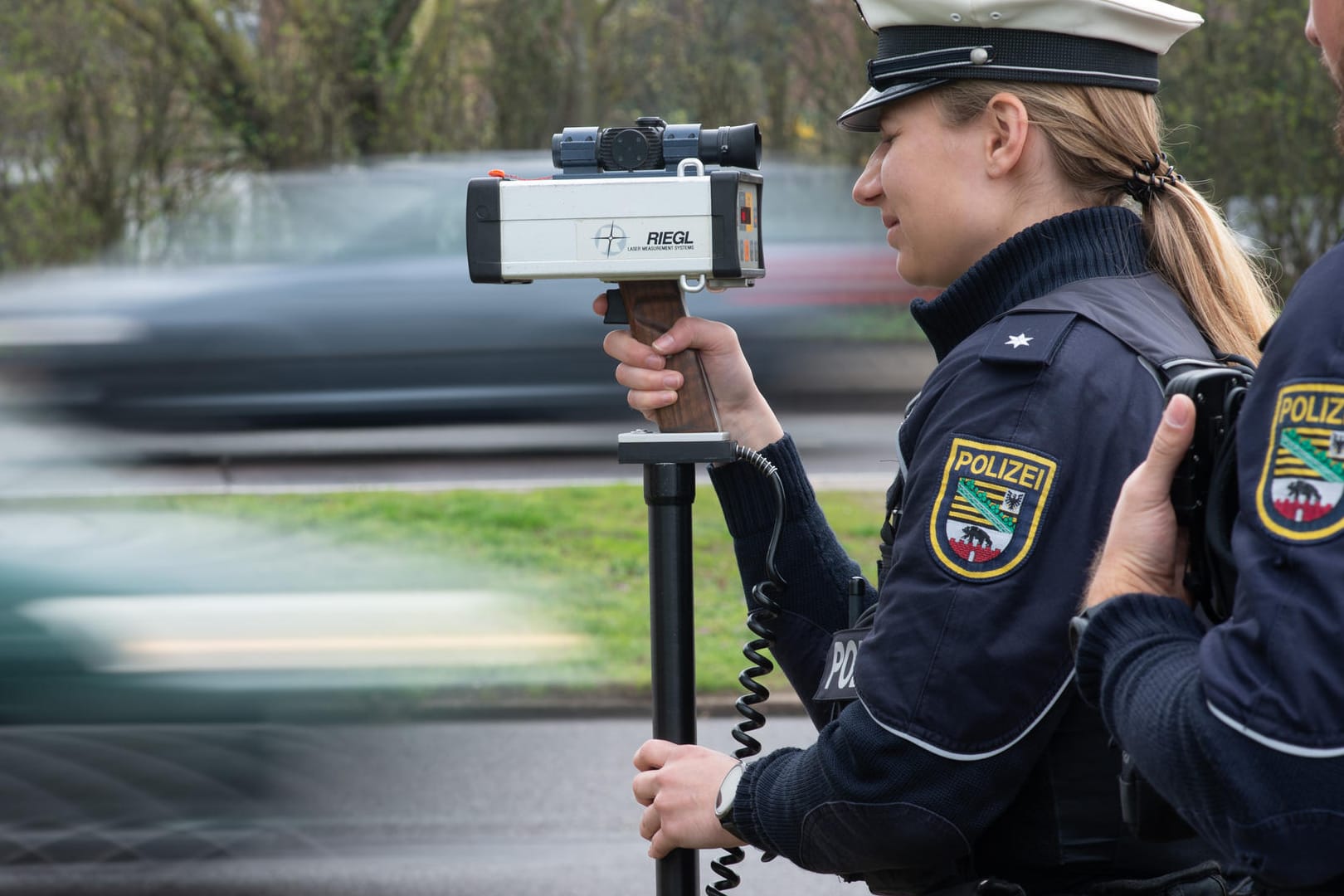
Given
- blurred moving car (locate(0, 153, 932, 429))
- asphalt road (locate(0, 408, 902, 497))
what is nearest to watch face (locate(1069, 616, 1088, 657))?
blurred moving car (locate(0, 153, 932, 429))

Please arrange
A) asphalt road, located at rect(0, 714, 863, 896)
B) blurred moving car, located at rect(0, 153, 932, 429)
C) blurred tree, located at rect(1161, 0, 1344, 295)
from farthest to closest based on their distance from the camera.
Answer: blurred tree, located at rect(1161, 0, 1344, 295), blurred moving car, located at rect(0, 153, 932, 429), asphalt road, located at rect(0, 714, 863, 896)

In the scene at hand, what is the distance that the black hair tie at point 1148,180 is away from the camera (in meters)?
1.77

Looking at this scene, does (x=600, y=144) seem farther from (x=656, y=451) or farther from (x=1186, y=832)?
(x=1186, y=832)

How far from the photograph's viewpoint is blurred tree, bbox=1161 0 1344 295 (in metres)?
10.9

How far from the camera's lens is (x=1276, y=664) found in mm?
1144

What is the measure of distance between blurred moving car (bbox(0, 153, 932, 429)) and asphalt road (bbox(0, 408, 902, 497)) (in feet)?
0.35

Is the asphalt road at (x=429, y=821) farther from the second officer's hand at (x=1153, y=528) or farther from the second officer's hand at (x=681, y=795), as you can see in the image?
the second officer's hand at (x=1153, y=528)

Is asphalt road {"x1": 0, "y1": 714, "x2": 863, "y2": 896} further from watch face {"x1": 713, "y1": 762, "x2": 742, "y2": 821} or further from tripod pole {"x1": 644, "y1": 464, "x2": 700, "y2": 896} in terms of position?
watch face {"x1": 713, "y1": 762, "x2": 742, "y2": 821}

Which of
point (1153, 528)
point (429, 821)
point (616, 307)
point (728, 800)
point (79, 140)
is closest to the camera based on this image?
point (1153, 528)

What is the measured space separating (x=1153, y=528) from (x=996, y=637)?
0.72ft

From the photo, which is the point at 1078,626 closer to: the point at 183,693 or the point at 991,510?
the point at 991,510

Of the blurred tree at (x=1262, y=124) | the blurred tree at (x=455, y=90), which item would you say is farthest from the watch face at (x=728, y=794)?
the blurred tree at (x=1262, y=124)

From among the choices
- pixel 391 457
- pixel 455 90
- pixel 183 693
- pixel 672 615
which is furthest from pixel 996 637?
pixel 455 90

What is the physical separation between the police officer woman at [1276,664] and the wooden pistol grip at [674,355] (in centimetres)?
71
